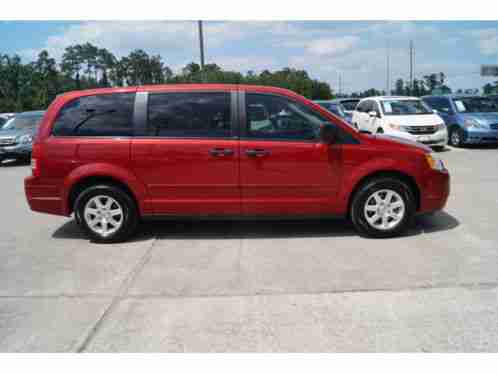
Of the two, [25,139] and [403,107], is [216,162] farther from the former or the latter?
[25,139]

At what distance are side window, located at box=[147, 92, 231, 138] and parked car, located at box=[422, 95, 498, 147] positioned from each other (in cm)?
1109

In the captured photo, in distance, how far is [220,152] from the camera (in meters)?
5.10

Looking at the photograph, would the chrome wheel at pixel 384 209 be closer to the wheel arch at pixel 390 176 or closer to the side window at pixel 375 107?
the wheel arch at pixel 390 176

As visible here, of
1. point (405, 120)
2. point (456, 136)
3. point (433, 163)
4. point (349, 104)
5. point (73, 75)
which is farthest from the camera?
point (73, 75)

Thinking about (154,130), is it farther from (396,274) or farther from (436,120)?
(436,120)

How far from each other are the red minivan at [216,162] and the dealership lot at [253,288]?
1.42 ft

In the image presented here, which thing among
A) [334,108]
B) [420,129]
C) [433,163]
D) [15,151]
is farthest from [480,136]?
[15,151]

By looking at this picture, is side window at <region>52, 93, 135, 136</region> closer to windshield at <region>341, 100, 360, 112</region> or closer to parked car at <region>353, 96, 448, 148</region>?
parked car at <region>353, 96, 448, 148</region>

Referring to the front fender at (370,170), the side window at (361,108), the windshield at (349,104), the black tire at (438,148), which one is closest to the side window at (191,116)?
the front fender at (370,170)

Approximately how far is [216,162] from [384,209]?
206cm

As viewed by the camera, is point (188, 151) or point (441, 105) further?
point (441, 105)

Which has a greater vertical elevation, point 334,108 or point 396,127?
point 334,108

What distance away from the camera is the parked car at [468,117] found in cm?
1359

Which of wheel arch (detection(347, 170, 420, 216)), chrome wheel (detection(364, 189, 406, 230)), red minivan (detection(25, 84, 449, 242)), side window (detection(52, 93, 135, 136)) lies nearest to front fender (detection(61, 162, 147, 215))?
red minivan (detection(25, 84, 449, 242))
